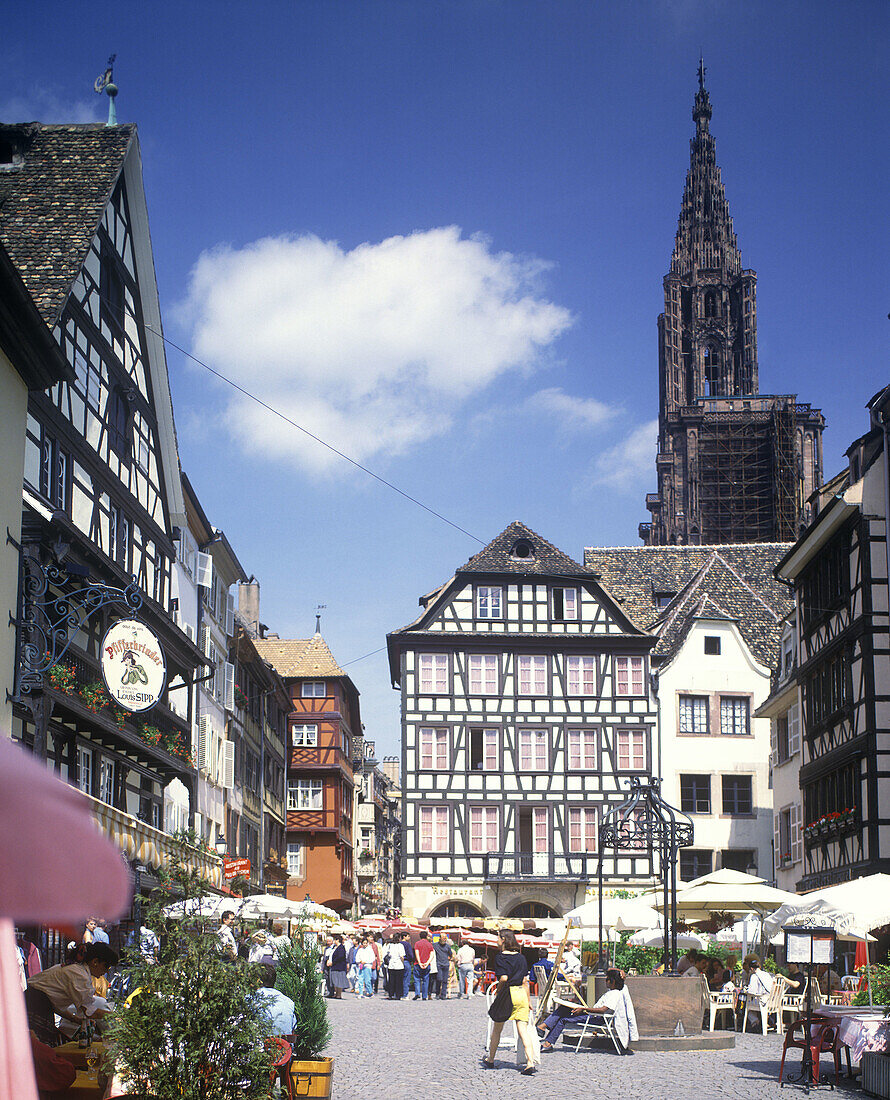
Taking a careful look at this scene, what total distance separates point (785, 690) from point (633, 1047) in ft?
72.6

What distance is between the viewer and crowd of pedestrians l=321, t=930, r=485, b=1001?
36188mm

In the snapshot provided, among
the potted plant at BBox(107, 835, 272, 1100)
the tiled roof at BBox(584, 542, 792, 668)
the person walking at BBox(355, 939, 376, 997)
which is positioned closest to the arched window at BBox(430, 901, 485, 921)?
the person walking at BBox(355, 939, 376, 997)

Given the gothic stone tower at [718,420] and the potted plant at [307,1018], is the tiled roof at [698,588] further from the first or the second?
the potted plant at [307,1018]

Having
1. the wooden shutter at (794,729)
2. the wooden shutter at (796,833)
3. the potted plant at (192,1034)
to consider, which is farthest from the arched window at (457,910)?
the potted plant at (192,1034)

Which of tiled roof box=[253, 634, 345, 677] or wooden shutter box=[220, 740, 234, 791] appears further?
tiled roof box=[253, 634, 345, 677]

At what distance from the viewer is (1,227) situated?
82.1 feet

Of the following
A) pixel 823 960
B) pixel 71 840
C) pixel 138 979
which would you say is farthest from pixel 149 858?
pixel 71 840

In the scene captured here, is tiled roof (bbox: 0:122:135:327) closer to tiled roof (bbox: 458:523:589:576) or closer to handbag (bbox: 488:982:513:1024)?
handbag (bbox: 488:982:513:1024)

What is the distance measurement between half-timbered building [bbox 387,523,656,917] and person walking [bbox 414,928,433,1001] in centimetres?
1271

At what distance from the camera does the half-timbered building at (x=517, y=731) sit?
163 feet

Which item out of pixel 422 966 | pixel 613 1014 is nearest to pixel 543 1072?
pixel 613 1014

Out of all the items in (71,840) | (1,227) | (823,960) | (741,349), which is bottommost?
(823,960)

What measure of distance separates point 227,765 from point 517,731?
11167mm

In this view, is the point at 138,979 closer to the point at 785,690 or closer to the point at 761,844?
the point at 785,690
